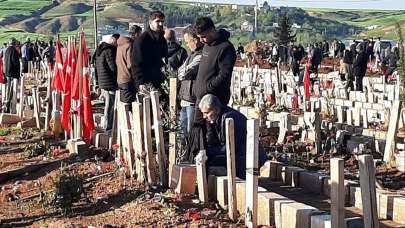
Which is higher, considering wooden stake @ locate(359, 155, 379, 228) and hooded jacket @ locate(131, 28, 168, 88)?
hooded jacket @ locate(131, 28, 168, 88)

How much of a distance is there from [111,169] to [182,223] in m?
3.35

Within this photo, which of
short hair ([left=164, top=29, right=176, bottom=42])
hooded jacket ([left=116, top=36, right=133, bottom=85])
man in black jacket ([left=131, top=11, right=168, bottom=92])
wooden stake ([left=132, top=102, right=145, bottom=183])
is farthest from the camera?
short hair ([left=164, top=29, right=176, bottom=42])

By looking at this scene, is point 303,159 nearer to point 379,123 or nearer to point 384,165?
point 384,165

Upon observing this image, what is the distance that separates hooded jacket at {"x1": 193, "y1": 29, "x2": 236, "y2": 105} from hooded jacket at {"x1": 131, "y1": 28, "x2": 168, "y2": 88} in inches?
74.7

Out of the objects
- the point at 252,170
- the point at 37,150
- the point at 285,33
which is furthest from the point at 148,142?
the point at 285,33

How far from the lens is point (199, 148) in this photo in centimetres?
968

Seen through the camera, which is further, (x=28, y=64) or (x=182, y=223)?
(x=28, y=64)

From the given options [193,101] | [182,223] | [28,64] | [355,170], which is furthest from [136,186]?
[28,64]

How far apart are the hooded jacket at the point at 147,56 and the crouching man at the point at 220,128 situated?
92.8 inches

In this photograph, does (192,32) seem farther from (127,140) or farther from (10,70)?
(10,70)

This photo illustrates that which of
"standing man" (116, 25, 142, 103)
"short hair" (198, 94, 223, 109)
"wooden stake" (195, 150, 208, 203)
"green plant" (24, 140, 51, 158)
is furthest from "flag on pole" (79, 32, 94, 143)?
"wooden stake" (195, 150, 208, 203)

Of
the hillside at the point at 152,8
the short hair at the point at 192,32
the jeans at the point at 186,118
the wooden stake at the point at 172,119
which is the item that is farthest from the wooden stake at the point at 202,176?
the hillside at the point at 152,8

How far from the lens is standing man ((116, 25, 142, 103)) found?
12.4m

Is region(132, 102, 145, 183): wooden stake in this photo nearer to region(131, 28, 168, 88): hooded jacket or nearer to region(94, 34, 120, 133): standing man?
region(131, 28, 168, 88): hooded jacket
